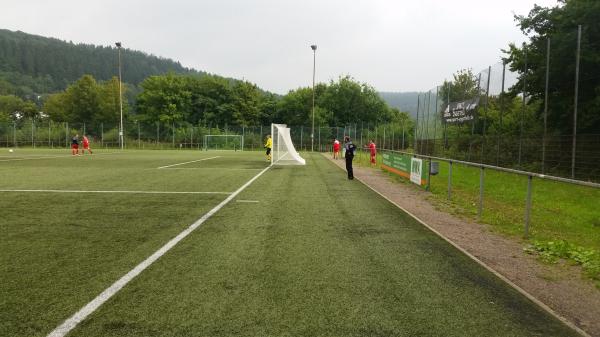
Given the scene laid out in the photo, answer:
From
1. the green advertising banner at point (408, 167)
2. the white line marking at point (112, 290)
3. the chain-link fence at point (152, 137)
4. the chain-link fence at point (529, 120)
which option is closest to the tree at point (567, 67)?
the chain-link fence at point (529, 120)

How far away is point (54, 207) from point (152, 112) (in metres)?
72.4

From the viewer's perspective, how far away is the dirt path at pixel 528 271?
417 cm

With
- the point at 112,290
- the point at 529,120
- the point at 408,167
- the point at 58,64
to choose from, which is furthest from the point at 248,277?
the point at 58,64

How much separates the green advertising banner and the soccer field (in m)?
5.63

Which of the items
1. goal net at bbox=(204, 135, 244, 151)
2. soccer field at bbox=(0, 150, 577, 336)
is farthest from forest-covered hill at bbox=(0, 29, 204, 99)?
soccer field at bbox=(0, 150, 577, 336)

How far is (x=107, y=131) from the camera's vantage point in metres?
54.8

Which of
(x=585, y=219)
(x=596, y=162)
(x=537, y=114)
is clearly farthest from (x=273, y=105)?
(x=585, y=219)

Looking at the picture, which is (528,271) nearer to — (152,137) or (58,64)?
(152,137)

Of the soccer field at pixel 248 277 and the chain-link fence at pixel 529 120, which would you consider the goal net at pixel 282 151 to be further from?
the soccer field at pixel 248 277

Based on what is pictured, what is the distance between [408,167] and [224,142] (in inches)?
1573

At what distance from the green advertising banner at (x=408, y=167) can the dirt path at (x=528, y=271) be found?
476 cm

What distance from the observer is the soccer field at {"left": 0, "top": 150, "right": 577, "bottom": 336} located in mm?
3566

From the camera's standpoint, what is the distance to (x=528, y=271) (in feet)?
17.8

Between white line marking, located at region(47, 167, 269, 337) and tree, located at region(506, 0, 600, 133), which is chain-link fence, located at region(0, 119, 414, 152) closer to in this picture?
tree, located at region(506, 0, 600, 133)
